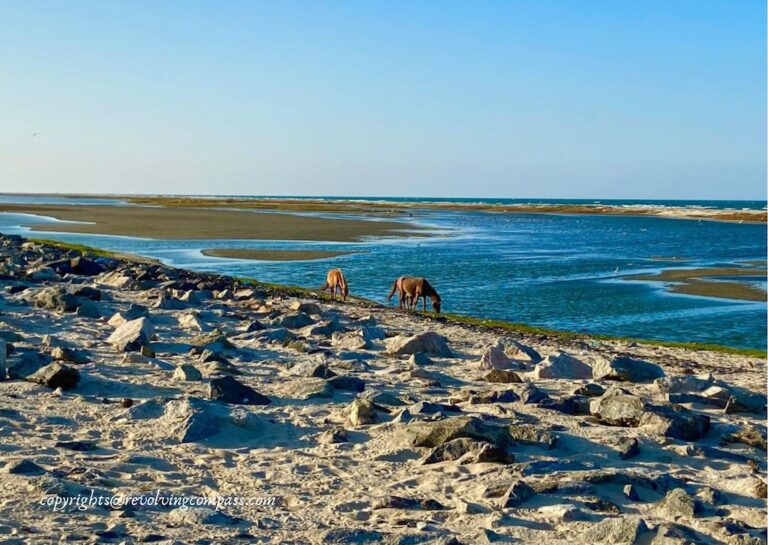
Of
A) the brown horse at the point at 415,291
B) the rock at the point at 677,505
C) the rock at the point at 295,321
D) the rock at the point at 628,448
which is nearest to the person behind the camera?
the rock at the point at 677,505

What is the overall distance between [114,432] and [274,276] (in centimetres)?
2395

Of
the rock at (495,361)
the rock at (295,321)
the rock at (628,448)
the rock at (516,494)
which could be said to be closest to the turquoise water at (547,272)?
the rock at (295,321)

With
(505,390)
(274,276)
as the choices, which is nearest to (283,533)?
(505,390)

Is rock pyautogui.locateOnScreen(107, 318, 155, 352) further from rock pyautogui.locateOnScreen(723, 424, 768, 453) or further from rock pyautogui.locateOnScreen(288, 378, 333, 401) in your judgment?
rock pyautogui.locateOnScreen(723, 424, 768, 453)

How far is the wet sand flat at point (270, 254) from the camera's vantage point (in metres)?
40.3

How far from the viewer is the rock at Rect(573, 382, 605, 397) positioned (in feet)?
35.9

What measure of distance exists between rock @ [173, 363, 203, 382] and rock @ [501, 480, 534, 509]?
208 inches

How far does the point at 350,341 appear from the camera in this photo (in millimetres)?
14539

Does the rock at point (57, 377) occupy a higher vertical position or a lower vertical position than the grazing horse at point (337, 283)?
higher

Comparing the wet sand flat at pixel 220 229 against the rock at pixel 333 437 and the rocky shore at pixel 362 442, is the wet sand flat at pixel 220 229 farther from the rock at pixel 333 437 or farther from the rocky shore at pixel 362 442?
the rock at pixel 333 437

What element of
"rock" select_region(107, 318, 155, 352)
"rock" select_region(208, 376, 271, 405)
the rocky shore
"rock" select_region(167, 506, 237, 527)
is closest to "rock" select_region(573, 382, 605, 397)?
the rocky shore

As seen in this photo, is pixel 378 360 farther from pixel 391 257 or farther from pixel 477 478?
pixel 391 257

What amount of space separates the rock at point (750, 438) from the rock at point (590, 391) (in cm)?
207

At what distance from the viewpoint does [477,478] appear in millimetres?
7520
